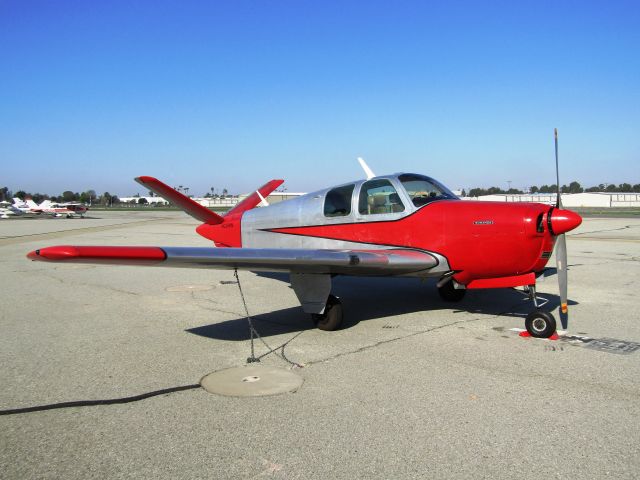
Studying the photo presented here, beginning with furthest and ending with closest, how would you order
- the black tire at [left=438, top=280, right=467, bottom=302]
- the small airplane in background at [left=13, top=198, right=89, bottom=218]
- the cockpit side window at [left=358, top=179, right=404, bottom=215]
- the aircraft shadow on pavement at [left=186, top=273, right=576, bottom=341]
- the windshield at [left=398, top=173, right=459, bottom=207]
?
the small airplane in background at [left=13, top=198, right=89, bottom=218] < the black tire at [left=438, top=280, right=467, bottom=302] < the cockpit side window at [left=358, top=179, right=404, bottom=215] < the windshield at [left=398, top=173, right=459, bottom=207] < the aircraft shadow on pavement at [left=186, top=273, right=576, bottom=341]

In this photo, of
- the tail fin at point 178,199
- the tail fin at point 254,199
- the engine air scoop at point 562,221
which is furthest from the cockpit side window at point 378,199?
the tail fin at point 254,199

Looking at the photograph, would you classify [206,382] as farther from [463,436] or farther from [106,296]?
[106,296]

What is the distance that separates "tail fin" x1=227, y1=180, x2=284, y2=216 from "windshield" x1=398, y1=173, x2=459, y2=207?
452 centimetres

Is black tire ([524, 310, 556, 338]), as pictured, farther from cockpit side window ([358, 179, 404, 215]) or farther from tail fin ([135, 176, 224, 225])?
tail fin ([135, 176, 224, 225])

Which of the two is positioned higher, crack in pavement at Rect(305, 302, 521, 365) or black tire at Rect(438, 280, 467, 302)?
black tire at Rect(438, 280, 467, 302)

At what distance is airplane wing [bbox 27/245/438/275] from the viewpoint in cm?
464

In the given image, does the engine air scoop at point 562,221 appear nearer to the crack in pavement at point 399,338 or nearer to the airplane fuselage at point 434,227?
the airplane fuselage at point 434,227

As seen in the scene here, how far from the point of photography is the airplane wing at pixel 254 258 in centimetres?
464

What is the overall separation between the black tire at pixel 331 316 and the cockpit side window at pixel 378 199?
159cm

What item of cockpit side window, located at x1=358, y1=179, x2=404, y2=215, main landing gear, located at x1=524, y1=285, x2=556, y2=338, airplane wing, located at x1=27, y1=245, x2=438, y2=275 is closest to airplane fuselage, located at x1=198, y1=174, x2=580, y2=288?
cockpit side window, located at x1=358, y1=179, x2=404, y2=215

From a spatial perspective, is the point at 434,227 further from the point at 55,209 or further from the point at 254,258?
the point at 55,209

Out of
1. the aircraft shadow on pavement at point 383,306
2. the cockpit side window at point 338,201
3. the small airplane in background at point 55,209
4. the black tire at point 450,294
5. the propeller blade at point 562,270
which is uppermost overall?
the small airplane in background at point 55,209

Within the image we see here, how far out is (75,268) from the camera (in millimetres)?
13578

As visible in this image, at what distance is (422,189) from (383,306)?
2.22m
